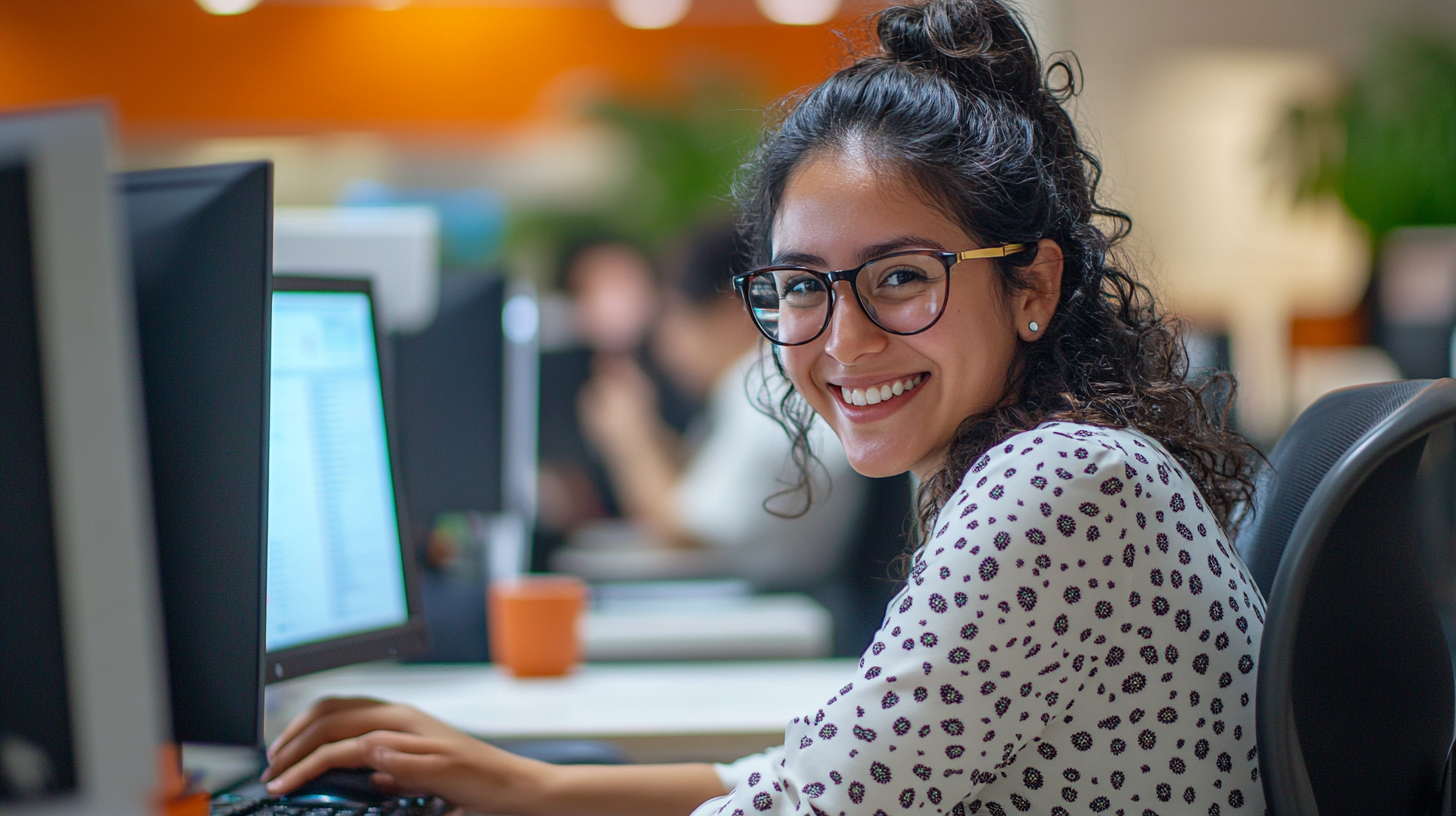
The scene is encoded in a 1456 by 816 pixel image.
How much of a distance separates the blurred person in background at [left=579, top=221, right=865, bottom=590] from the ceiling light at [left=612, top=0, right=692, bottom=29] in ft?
8.36

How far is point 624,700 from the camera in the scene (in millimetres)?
1438

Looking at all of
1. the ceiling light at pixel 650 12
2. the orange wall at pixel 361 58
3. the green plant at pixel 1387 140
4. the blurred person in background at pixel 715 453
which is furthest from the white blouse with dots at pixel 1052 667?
the ceiling light at pixel 650 12

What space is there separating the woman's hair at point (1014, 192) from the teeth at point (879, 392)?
56 mm

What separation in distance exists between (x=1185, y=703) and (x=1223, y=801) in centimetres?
8

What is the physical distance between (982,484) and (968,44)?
449 millimetres

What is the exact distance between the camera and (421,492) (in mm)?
1999

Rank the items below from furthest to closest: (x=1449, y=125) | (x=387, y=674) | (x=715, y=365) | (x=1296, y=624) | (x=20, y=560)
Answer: (x=1449, y=125), (x=715, y=365), (x=387, y=674), (x=1296, y=624), (x=20, y=560)

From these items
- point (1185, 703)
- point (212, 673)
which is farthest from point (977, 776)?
point (212, 673)

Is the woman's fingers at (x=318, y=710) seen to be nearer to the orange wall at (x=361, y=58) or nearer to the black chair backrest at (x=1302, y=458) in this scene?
the black chair backrest at (x=1302, y=458)

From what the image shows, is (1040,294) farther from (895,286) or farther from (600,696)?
(600,696)

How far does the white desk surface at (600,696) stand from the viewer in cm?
128

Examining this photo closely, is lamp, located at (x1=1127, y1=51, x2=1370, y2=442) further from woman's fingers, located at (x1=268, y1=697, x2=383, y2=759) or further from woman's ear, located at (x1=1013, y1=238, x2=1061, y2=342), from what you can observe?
woman's fingers, located at (x1=268, y1=697, x2=383, y2=759)

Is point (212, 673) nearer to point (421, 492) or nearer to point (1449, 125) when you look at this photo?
point (421, 492)

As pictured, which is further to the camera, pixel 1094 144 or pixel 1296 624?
pixel 1094 144
